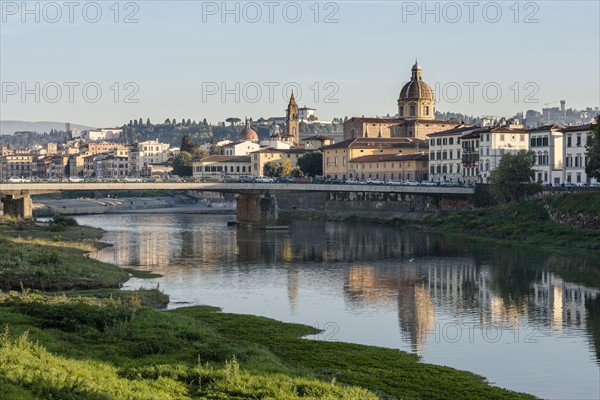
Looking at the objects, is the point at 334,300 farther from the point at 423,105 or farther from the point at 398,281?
the point at 423,105

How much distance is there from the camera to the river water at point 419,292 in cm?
3281

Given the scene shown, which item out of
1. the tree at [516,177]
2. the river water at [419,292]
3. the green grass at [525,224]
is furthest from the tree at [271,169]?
the river water at [419,292]

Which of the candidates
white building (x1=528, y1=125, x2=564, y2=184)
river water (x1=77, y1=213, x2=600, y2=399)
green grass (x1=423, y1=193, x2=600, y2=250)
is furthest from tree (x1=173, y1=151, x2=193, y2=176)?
river water (x1=77, y1=213, x2=600, y2=399)

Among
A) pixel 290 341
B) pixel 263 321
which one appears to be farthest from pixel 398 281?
pixel 290 341

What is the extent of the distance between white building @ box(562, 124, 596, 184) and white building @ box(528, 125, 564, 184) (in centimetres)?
293

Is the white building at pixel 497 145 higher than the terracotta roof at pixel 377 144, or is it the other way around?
the terracotta roof at pixel 377 144

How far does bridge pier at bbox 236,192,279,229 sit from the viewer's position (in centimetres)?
10056

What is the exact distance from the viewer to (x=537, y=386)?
94.5 ft

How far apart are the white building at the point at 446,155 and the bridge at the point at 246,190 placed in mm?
16620

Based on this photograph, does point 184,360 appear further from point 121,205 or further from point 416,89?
point 416,89

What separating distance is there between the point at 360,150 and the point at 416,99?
25.3 m

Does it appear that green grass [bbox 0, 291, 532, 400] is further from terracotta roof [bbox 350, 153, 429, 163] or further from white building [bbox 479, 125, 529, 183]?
terracotta roof [bbox 350, 153, 429, 163]

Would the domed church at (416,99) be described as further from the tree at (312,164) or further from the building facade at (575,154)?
the building facade at (575,154)

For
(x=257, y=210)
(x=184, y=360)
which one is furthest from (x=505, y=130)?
(x=184, y=360)
